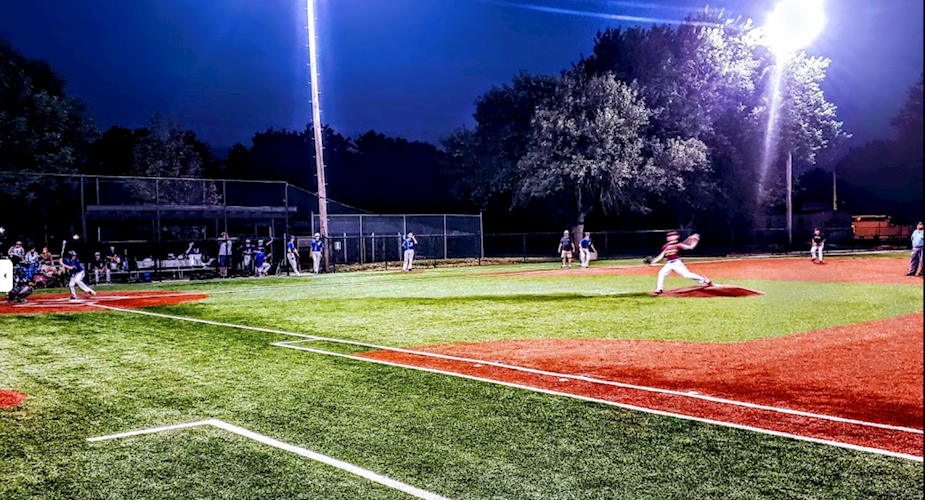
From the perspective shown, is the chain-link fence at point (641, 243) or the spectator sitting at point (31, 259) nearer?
the spectator sitting at point (31, 259)

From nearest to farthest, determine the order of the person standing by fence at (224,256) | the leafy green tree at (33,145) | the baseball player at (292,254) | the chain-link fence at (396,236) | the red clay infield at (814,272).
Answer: the red clay infield at (814,272) < the person standing by fence at (224,256) < the baseball player at (292,254) < the leafy green tree at (33,145) < the chain-link fence at (396,236)

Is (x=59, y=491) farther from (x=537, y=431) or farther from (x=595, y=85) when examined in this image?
(x=595, y=85)

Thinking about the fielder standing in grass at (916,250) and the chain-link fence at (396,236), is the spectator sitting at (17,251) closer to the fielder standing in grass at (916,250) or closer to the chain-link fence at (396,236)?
the chain-link fence at (396,236)

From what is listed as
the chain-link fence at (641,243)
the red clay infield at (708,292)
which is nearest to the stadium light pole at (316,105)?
the chain-link fence at (641,243)

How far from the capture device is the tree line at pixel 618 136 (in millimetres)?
40594

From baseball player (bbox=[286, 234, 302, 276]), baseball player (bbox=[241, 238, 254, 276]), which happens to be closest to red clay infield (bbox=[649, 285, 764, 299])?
baseball player (bbox=[286, 234, 302, 276])

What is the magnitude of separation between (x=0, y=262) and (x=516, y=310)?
588 inches

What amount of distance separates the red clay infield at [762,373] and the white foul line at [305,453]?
10.6ft

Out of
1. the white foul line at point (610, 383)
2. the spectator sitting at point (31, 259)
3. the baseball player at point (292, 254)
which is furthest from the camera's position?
the baseball player at point (292, 254)

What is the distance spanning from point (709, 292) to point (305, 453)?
1628 centimetres

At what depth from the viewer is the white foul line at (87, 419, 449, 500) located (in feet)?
16.0

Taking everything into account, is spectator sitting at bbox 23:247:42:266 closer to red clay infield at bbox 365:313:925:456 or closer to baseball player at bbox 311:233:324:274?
baseball player at bbox 311:233:324:274

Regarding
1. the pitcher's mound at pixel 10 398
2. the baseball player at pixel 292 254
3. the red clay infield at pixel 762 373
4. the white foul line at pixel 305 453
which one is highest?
the baseball player at pixel 292 254

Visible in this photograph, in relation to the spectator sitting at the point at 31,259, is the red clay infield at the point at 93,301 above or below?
below
